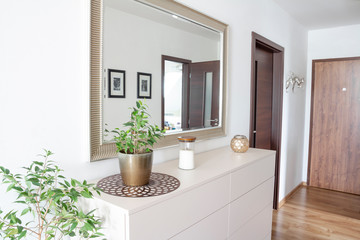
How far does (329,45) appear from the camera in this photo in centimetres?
408

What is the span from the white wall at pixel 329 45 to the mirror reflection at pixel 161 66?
271 centimetres

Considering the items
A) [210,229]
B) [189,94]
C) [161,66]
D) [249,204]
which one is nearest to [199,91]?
[189,94]

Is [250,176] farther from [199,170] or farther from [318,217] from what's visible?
[318,217]

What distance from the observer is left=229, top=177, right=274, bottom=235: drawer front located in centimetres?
163

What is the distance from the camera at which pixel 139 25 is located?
1480 millimetres

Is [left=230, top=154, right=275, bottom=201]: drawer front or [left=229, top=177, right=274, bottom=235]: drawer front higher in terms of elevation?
[left=230, top=154, right=275, bottom=201]: drawer front

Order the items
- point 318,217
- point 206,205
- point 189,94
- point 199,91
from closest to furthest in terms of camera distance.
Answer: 1. point 206,205
2. point 189,94
3. point 199,91
4. point 318,217

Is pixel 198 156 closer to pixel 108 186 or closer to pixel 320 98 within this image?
pixel 108 186

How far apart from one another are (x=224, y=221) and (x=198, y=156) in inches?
19.5

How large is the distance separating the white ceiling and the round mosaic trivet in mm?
2585

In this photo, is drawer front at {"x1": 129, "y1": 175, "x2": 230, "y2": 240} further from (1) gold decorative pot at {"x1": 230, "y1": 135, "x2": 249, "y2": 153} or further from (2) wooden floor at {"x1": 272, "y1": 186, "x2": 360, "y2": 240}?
(2) wooden floor at {"x1": 272, "y1": 186, "x2": 360, "y2": 240}

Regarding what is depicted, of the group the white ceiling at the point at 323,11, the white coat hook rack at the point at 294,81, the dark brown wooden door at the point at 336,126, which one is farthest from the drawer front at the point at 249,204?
the dark brown wooden door at the point at 336,126

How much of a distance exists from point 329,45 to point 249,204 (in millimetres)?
3355

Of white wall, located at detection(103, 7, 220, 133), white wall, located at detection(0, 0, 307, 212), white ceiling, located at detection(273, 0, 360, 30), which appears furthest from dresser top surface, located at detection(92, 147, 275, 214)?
white ceiling, located at detection(273, 0, 360, 30)
